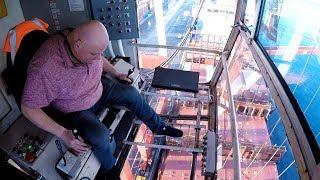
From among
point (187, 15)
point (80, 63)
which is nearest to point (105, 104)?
point (80, 63)

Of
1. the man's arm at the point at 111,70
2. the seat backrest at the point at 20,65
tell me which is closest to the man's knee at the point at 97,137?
the seat backrest at the point at 20,65

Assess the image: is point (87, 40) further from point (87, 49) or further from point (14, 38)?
point (14, 38)

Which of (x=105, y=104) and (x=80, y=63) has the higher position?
(x=80, y=63)

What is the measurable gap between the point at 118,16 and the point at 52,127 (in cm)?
123

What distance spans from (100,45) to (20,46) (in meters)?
0.42

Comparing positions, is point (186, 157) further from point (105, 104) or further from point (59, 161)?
point (59, 161)

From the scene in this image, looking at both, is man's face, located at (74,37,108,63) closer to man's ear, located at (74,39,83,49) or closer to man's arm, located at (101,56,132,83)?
man's ear, located at (74,39,83,49)

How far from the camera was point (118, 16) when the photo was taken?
7.12 ft

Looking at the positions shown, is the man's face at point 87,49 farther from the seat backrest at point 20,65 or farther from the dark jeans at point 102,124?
the dark jeans at point 102,124

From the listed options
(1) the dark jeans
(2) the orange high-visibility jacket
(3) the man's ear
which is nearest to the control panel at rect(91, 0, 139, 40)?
(1) the dark jeans

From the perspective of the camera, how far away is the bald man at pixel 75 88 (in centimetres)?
123

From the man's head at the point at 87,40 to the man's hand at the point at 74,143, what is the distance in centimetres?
44

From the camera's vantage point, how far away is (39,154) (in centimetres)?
138

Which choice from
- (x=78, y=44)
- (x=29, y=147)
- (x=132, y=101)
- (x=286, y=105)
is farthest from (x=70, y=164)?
(x=286, y=105)
